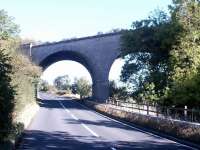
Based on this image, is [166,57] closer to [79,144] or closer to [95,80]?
[95,80]

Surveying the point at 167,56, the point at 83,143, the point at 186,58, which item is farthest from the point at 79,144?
the point at 167,56

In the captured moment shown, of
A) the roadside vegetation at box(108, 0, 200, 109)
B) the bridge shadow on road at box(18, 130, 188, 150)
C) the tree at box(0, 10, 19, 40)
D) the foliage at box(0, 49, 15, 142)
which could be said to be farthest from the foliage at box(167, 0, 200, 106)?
the tree at box(0, 10, 19, 40)

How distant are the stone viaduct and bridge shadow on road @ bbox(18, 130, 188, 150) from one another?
46739 mm

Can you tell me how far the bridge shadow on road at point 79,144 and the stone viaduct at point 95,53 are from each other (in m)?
46.7

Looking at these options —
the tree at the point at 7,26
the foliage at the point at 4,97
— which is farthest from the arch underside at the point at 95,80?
the foliage at the point at 4,97

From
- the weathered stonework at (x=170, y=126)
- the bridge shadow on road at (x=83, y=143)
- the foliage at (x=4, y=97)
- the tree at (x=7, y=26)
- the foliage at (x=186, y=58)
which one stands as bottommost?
the bridge shadow on road at (x=83, y=143)

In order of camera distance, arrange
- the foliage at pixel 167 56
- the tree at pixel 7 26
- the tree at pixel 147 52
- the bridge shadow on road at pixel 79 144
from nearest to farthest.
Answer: the bridge shadow on road at pixel 79 144 < the foliage at pixel 167 56 < the tree at pixel 147 52 < the tree at pixel 7 26

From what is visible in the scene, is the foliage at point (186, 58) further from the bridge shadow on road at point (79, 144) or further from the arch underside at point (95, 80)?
the arch underside at point (95, 80)

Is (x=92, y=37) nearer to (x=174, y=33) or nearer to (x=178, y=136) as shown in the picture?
(x=174, y=33)

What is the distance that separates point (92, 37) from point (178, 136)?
52.3 meters

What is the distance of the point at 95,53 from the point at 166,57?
27.1 metres

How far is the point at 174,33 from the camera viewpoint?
43.0 metres

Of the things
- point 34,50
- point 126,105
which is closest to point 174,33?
point 126,105

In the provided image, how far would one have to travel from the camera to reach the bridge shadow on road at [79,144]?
18641 mm
